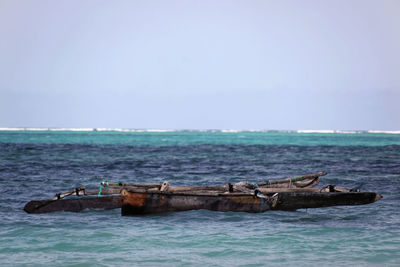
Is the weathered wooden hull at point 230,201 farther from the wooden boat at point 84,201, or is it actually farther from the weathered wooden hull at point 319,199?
the wooden boat at point 84,201

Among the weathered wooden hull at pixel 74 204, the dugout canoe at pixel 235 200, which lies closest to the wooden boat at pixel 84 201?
the weathered wooden hull at pixel 74 204

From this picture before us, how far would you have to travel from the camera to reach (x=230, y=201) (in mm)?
15914

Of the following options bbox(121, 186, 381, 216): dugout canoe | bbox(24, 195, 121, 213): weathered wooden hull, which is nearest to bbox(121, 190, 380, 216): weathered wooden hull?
bbox(121, 186, 381, 216): dugout canoe

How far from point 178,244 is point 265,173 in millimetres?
20189

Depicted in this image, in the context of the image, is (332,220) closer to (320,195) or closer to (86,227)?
(320,195)

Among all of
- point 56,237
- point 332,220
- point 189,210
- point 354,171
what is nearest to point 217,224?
point 189,210

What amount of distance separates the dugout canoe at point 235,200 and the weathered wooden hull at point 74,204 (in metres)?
1.71

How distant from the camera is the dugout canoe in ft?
50.5

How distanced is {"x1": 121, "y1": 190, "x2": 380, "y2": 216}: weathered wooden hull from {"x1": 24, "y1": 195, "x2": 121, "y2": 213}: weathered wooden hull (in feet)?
5.61

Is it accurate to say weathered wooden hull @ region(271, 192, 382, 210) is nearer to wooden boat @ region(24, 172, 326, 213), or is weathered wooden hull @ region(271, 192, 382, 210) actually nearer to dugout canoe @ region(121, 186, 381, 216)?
dugout canoe @ region(121, 186, 381, 216)

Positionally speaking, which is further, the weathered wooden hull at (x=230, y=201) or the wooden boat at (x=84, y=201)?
the wooden boat at (x=84, y=201)

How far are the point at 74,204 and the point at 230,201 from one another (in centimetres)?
511

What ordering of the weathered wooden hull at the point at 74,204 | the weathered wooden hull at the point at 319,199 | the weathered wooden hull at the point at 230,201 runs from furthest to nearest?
the weathered wooden hull at the point at 319,199 → the weathered wooden hull at the point at 74,204 → the weathered wooden hull at the point at 230,201

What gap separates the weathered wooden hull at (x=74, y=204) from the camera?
16.3 meters
